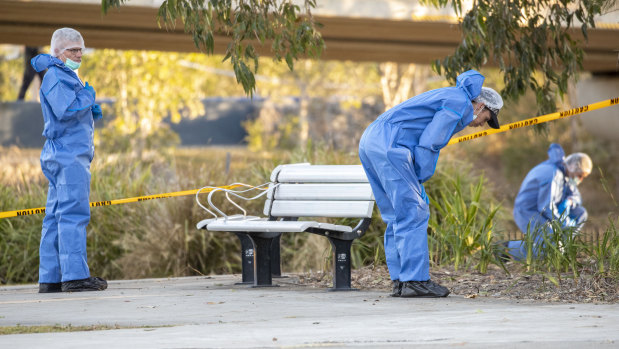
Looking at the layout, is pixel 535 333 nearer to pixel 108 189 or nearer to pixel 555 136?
pixel 108 189

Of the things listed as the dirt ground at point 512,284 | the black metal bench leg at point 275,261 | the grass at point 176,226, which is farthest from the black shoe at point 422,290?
the grass at point 176,226

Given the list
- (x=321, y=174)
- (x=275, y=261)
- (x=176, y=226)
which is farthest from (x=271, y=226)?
(x=176, y=226)

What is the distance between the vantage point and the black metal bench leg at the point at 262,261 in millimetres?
7312

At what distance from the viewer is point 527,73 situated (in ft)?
27.5

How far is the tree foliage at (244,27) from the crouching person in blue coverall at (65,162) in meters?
0.59

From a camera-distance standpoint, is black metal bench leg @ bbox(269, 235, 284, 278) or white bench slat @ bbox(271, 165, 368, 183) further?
black metal bench leg @ bbox(269, 235, 284, 278)

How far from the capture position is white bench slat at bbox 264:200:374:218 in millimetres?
7250

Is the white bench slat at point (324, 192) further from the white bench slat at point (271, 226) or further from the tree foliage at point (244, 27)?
the tree foliage at point (244, 27)

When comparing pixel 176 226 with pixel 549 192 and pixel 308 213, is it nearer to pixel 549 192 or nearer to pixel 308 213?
pixel 308 213

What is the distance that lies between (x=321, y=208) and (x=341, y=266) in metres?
0.64

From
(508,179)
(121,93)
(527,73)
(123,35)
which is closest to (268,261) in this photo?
(527,73)

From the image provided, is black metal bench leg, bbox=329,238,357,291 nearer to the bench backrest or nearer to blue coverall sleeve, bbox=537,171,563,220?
the bench backrest

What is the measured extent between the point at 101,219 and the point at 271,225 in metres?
4.37

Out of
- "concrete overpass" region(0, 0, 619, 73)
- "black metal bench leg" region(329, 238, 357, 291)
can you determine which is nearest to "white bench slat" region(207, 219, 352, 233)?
"black metal bench leg" region(329, 238, 357, 291)
